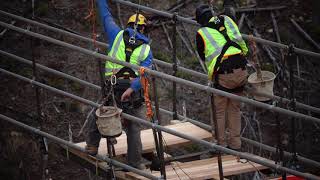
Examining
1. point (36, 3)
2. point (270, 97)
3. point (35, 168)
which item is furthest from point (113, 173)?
point (36, 3)

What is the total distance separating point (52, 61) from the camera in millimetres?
12547

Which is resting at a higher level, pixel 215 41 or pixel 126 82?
pixel 215 41

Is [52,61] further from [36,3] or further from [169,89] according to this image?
[169,89]

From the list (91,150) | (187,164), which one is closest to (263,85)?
(187,164)

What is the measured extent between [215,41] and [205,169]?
1.53 meters

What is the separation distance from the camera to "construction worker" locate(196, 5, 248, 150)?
27.1 feet

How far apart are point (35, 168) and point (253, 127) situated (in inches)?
153

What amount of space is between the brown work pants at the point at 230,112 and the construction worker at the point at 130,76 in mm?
906

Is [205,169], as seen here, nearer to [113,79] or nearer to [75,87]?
[113,79]

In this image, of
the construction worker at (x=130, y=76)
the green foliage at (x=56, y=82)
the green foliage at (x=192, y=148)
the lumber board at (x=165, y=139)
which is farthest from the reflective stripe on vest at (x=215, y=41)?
the green foliage at (x=56, y=82)

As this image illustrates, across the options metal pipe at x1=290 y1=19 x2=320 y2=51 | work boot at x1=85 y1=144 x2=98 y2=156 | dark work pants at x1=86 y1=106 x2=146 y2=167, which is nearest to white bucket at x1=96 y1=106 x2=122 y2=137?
dark work pants at x1=86 y1=106 x2=146 y2=167

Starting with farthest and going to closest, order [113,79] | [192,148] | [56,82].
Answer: [56,82]
[192,148]
[113,79]

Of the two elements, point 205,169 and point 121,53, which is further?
point 205,169

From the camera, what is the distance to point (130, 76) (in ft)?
27.1
